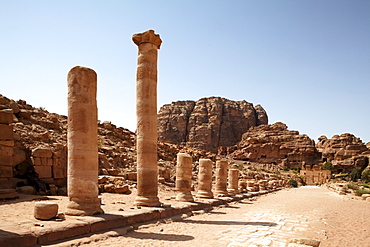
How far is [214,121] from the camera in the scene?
352 ft

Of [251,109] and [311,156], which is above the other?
[251,109]

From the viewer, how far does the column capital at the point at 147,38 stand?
1045cm

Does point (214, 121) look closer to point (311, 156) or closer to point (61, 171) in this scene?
point (311, 156)

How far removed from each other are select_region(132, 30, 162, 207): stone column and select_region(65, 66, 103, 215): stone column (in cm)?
248

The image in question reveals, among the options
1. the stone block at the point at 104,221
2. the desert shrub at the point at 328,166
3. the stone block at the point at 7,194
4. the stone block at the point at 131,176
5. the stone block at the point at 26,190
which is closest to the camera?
the stone block at the point at 104,221

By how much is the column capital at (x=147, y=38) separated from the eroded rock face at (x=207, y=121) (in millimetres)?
93788

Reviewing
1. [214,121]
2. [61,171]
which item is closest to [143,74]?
[61,171]

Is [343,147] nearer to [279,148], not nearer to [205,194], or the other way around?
[279,148]

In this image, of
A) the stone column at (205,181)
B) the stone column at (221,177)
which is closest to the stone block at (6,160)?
the stone column at (205,181)

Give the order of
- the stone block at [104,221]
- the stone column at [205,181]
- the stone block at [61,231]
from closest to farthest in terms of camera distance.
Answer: the stone block at [61,231]
the stone block at [104,221]
the stone column at [205,181]

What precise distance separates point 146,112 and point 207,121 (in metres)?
99.9

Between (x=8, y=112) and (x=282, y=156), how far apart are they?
74663 mm

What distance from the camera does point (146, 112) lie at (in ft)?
34.1

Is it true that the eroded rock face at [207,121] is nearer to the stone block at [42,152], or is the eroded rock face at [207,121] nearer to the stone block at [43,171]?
the stone block at [42,152]
